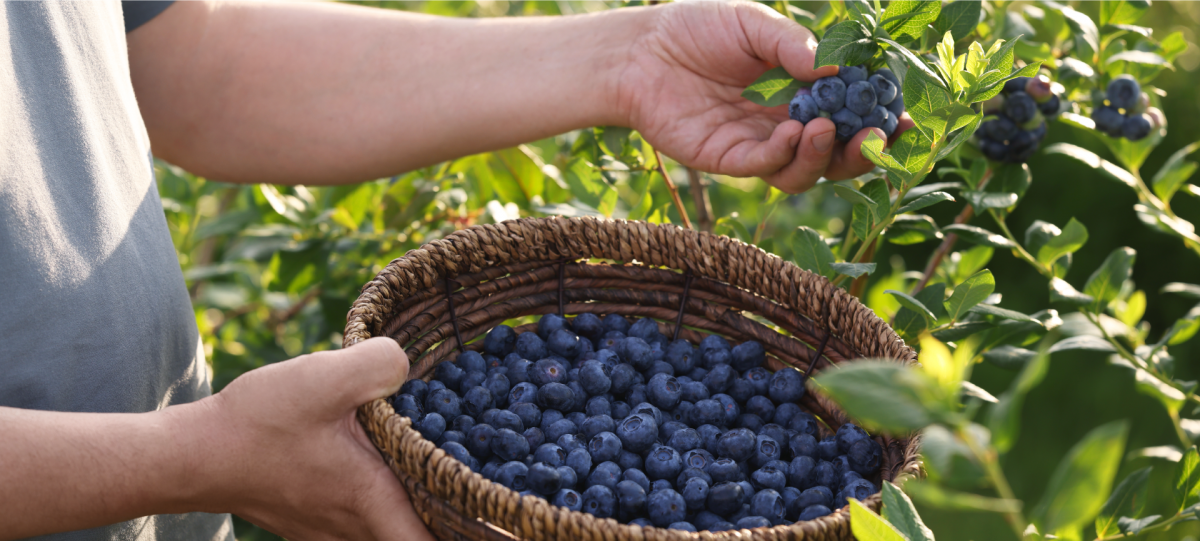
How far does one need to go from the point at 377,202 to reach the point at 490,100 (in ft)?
1.22

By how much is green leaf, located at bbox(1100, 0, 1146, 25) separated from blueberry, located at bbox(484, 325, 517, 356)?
94 centimetres

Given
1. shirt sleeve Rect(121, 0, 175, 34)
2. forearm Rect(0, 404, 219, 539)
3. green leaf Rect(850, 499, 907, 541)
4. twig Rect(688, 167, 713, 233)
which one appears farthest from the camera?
twig Rect(688, 167, 713, 233)

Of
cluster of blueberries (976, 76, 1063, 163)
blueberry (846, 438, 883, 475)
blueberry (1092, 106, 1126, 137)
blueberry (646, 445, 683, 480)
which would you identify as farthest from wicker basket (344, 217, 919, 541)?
blueberry (1092, 106, 1126, 137)

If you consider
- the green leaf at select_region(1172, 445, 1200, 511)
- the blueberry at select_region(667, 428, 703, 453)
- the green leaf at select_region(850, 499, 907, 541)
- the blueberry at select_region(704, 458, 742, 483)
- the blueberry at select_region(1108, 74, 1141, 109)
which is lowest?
the blueberry at select_region(667, 428, 703, 453)

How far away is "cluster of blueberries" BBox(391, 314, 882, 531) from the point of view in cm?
85

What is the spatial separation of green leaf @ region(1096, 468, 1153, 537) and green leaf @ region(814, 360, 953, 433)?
633 mm

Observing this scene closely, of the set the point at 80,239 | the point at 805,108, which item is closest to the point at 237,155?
the point at 80,239

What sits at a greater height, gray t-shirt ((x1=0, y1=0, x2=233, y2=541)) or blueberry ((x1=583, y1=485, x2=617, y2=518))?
gray t-shirt ((x1=0, y1=0, x2=233, y2=541))

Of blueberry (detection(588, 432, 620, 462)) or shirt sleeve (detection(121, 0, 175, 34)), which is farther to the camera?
shirt sleeve (detection(121, 0, 175, 34))

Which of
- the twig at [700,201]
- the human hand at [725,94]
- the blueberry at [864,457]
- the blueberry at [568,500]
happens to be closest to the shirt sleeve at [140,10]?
the human hand at [725,94]

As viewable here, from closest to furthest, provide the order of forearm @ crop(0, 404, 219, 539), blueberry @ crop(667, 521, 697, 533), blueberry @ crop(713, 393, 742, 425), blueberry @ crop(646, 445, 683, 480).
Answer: forearm @ crop(0, 404, 219, 539) < blueberry @ crop(667, 521, 697, 533) < blueberry @ crop(646, 445, 683, 480) < blueberry @ crop(713, 393, 742, 425)

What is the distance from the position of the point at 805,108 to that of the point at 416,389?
603 millimetres

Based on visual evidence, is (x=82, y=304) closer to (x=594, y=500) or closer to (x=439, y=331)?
(x=439, y=331)

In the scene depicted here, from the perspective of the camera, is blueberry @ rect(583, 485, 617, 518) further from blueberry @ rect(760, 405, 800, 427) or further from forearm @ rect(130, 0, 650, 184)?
forearm @ rect(130, 0, 650, 184)
